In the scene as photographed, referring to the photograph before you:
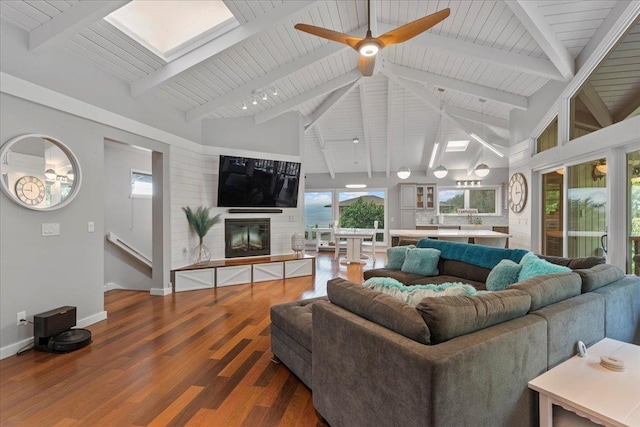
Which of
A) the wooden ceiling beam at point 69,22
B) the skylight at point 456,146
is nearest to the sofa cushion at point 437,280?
the wooden ceiling beam at point 69,22

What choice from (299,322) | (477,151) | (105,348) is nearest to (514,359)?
(299,322)

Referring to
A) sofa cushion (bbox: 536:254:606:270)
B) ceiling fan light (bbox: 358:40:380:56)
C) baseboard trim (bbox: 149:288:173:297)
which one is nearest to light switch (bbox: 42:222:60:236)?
baseboard trim (bbox: 149:288:173:297)

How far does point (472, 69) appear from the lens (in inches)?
196

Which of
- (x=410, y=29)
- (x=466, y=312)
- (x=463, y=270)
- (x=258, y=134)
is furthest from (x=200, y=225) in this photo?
(x=466, y=312)

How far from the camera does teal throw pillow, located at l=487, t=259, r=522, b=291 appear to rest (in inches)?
109

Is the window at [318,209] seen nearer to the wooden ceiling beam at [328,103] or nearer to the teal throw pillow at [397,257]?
the wooden ceiling beam at [328,103]

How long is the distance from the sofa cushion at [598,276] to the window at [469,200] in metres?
7.74

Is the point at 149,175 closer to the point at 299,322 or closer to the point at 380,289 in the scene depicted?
the point at 299,322

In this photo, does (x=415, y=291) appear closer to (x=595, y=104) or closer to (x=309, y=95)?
(x=595, y=104)

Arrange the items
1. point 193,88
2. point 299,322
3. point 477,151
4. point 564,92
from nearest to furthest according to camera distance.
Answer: point 299,322 < point 564,92 < point 193,88 < point 477,151

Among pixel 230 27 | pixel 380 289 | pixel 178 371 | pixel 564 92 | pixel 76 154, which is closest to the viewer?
pixel 380 289

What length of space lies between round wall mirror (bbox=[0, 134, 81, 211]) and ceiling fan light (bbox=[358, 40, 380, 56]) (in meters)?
3.25

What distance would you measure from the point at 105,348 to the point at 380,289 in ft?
9.19

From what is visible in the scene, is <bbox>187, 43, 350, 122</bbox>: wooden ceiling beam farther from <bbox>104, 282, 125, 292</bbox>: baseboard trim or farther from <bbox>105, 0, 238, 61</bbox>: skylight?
<bbox>104, 282, 125, 292</bbox>: baseboard trim
